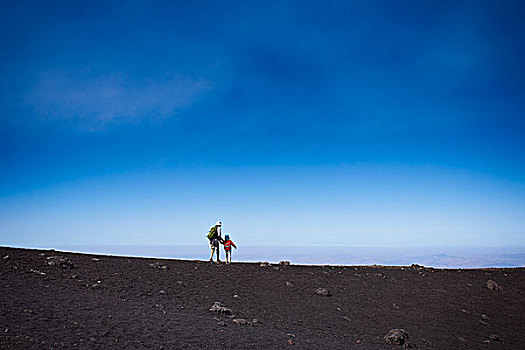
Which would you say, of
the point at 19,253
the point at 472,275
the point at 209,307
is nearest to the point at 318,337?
the point at 209,307

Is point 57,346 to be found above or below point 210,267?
below

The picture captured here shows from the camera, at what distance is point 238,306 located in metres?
14.0

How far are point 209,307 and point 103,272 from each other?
502 centimetres

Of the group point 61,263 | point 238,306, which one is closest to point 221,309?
point 238,306

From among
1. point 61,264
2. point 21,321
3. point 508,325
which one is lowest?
point 508,325

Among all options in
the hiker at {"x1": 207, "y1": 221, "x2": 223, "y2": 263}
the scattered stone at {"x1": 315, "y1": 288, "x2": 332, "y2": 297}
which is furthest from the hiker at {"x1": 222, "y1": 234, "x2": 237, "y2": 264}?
the scattered stone at {"x1": 315, "y1": 288, "x2": 332, "y2": 297}

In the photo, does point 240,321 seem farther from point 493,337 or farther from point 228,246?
point 493,337

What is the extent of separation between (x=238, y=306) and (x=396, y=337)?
573 centimetres

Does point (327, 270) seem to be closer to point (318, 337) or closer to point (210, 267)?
point (210, 267)

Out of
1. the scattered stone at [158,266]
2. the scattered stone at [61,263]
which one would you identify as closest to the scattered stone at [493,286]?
the scattered stone at [158,266]

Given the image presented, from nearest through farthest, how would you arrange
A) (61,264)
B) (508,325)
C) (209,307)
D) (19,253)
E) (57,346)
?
(57,346)
(209,307)
(61,264)
(19,253)
(508,325)

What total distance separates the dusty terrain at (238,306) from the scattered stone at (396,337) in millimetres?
191

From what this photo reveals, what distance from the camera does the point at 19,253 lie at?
53.1 feet

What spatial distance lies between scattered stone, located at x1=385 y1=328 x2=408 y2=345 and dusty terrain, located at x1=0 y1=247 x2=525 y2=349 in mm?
191
